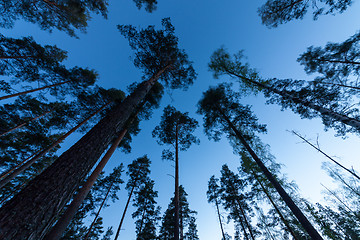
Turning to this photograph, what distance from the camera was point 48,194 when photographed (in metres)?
1.72

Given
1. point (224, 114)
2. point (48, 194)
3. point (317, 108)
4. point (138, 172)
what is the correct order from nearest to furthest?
point (48, 194) → point (317, 108) → point (224, 114) → point (138, 172)

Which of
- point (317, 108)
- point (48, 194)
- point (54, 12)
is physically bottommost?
point (48, 194)

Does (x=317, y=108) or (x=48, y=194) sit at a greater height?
(x=317, y=108)

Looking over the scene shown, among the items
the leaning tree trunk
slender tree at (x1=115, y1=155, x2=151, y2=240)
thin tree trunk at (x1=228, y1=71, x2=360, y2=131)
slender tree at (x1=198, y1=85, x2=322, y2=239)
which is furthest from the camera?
slender tree at (x1=115, y1=155, x2=151, y2=240)

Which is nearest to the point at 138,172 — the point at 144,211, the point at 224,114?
the point at 144,211

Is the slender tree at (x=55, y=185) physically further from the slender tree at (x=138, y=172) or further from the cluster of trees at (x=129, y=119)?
the slender tree at (x=138, y=172)

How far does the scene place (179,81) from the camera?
10.2m

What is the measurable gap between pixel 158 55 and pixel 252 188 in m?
14.5

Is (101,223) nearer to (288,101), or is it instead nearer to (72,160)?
(72,160)

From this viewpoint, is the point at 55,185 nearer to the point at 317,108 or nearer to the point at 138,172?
the point at 317,108

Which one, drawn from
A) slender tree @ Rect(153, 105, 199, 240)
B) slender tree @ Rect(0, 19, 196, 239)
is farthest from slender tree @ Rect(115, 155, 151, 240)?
slender tree @ Rect(0, 19, 196, 239)

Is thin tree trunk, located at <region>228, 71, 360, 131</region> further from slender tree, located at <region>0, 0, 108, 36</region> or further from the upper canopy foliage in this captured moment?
slender tree, located at <region>0, 0, 108, 36</region>

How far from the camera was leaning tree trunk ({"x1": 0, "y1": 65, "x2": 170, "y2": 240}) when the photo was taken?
135 cm

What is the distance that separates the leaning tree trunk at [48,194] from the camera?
135cm
